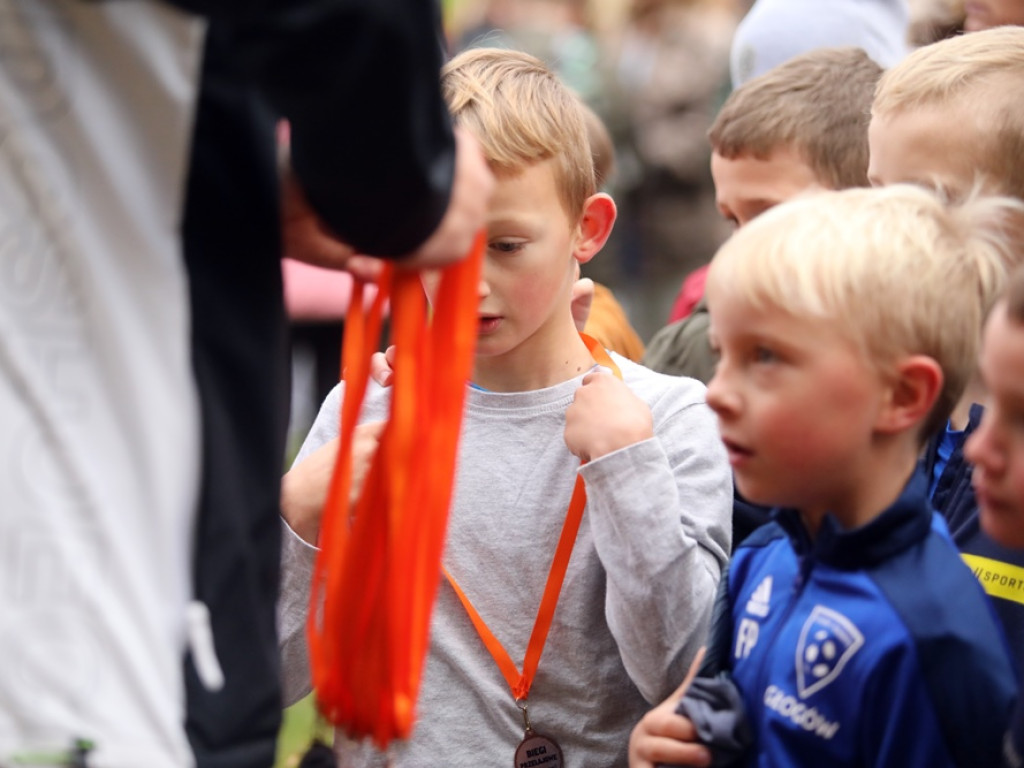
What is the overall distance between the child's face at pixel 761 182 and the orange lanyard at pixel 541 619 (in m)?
0.97

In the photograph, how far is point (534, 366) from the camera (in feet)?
7.90

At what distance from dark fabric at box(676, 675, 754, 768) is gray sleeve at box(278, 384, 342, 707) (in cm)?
73

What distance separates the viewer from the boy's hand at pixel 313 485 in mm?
2205

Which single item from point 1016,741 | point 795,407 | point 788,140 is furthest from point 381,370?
point 1016,741

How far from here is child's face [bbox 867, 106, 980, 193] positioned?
2.27m

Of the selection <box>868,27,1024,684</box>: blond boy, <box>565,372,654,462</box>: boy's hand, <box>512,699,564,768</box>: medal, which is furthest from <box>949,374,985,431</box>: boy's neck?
<box>512,699,564,768</box>: medal

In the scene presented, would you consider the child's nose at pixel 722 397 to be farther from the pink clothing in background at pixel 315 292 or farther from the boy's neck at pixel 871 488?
the pink clothing in background at pixel 315 292

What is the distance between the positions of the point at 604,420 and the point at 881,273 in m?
0.54

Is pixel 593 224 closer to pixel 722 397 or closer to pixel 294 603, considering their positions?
pixel 722 397

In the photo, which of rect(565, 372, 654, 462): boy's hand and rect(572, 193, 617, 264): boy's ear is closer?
rect(565, 372, 654, 462): boy's hand

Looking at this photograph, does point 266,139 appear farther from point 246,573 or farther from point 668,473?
point 668,473

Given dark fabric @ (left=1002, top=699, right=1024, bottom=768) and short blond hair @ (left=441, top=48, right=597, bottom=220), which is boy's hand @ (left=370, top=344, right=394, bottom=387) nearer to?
short blond hair @ (left=441, top=48, right=597, bottom=220)

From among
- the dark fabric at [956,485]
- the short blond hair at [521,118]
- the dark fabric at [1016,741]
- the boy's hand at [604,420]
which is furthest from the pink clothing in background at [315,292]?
the dark fabric at [1016,741]

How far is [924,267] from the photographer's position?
1.78m
